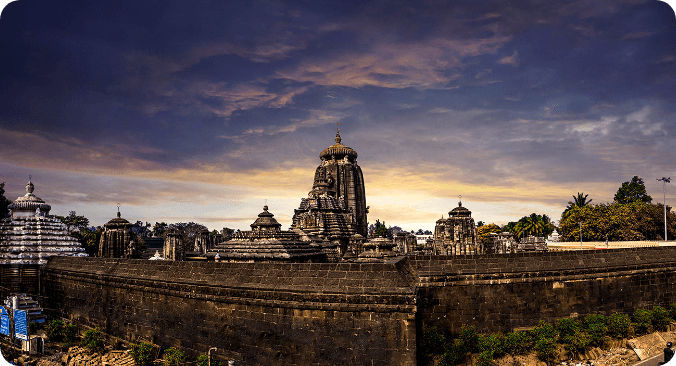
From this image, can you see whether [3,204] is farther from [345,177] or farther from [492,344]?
[492,344]

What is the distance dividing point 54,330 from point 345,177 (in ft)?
119

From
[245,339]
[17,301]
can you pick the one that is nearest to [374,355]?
[245,339]

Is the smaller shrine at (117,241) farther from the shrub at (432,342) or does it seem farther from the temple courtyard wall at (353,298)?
the shrub at (432,342)

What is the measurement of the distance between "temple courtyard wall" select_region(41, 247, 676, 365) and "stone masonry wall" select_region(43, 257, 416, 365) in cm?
3

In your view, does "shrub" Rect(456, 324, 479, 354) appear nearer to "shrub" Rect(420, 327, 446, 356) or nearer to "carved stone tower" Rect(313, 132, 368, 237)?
"shrub" Rect(420, 327, 446, 356)

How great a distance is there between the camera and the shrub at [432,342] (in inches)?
418

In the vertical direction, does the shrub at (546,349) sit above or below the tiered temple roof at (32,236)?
below

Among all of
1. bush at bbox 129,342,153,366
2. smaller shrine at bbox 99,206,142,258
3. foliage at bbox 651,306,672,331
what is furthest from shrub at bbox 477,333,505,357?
smaller shrine at bbox 99,206,142,258

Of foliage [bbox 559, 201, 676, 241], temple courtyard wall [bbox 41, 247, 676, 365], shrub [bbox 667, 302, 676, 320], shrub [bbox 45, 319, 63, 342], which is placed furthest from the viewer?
foliage [bbox 559, 201, 676, 241]

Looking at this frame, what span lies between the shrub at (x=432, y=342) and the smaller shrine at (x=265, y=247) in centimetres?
667

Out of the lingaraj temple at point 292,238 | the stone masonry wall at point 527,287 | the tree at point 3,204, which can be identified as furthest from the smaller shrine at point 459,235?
the tree at point 3,204

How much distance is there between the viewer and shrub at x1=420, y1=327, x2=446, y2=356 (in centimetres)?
1062

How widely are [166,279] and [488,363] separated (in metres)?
10.1

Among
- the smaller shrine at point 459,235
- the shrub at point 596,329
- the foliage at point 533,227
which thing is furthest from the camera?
the foliage at point 533,227
